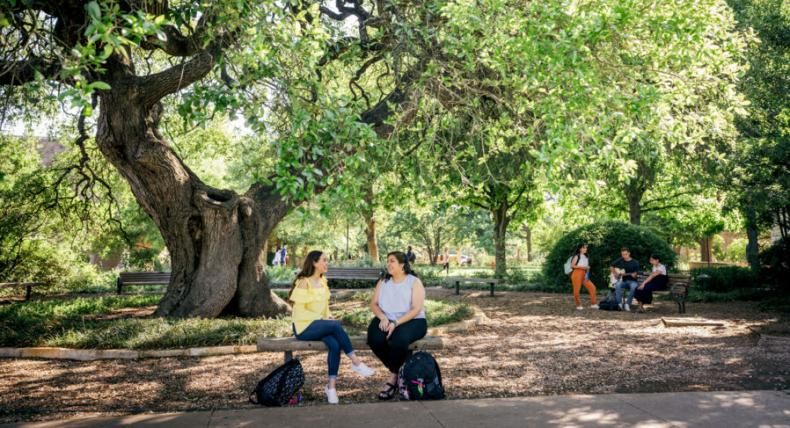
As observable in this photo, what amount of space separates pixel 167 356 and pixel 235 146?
2018cm

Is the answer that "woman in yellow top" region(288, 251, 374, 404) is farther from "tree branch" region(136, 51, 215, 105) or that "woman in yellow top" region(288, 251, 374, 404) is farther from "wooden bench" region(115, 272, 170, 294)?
Answer: "wooden bench" region(115, 272, 170, 294)

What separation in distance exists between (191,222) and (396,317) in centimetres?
600

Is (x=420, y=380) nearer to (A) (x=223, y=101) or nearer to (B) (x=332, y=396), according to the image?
(B) (x=332, y=396)

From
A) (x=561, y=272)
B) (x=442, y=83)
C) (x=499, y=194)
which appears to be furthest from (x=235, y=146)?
(x=442, y=83)

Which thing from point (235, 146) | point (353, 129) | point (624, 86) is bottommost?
point (353, 129)

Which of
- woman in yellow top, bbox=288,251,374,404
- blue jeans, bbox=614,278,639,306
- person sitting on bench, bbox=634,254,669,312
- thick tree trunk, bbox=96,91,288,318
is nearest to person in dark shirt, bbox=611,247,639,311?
blue jeans, bbox=614,278,639,306

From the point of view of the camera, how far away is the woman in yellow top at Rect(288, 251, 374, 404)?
6051 mm

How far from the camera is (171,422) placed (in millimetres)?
5039

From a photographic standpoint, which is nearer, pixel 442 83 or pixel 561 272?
pixel 442 83

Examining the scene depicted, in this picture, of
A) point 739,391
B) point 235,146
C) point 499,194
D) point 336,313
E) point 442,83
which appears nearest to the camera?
point 739,391

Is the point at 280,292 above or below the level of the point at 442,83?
below

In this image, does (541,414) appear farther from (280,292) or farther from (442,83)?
(280,292)

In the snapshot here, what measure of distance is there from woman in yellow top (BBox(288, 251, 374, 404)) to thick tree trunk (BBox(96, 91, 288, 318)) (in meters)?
3.99

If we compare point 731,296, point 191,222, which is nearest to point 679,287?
point 731,296
